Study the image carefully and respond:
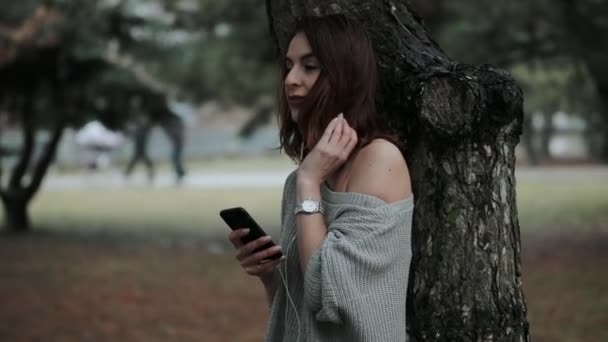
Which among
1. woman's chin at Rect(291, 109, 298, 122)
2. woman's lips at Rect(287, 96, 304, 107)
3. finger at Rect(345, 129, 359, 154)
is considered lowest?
finger at Rect(345, 129, 359, 154)

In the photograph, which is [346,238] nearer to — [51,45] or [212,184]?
[51,45]

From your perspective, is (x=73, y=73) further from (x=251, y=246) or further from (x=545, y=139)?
(x=545, y=139)

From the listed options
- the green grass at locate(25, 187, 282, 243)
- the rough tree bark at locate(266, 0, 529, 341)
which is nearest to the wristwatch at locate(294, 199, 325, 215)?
the rough tree bark at locate(266, 0, 529, 341)

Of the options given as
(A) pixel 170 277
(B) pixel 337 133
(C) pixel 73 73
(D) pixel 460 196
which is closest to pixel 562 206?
(C) pixel 73 73

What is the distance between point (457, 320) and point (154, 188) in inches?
767

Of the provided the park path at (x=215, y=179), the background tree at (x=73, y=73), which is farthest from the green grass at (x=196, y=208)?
the background tree at (x=73, y=73)

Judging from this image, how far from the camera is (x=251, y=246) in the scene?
2.32 m

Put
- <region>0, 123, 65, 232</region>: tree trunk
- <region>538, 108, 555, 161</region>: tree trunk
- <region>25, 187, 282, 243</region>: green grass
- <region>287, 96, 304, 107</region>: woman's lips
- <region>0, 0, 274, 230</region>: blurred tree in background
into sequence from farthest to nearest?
1. <region>538, 108, 555, 161</region>: tree trunk
2. <region>25, 187, 282, 243</region>: green grass
3. <region>0, 123, 65, 232</region>: tree trunk
4. <region>0, 0, 274, 230</region>: blurred tree in background
5. <region>287, 96, 304, 107</region>: woman's lips

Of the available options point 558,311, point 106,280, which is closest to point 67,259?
point 106,280

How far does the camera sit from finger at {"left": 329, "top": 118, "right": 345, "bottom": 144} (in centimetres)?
218

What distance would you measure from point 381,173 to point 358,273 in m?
0.23

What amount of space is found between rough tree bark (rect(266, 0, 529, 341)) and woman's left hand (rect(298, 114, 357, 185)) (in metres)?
0.40

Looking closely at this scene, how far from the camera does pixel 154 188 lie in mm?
21750

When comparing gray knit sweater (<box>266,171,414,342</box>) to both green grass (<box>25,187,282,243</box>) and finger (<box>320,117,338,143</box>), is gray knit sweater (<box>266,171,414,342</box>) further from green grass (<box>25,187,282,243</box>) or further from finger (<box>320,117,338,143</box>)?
green grass (<box>25,187,282,243</box>)
